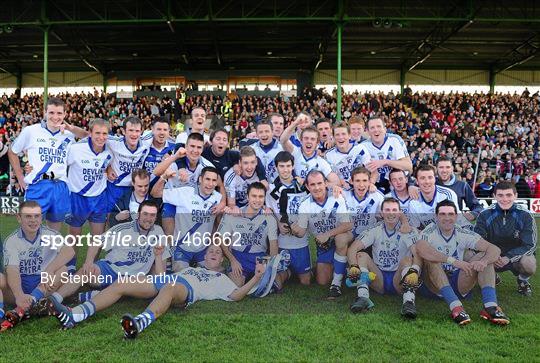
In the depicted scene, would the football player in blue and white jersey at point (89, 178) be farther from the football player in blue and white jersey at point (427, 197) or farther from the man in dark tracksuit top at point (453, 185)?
the man in dark tracksuit top at point (453, 185)

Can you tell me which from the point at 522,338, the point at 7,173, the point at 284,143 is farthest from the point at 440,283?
the point at 7,173

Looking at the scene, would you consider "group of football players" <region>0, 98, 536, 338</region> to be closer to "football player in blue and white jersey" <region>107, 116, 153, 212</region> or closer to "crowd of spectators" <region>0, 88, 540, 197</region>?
"football player in blue and white jersey" <region>107, 116, 153, 212</region>

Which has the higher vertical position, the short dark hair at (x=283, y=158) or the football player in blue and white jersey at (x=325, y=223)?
the short dark hair at (x=283, y=158)

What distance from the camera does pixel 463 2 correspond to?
20.2 metres

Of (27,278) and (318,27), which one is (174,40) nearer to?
(318,27)

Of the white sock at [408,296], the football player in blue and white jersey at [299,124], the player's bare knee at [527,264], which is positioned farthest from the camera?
the football player in blue and white jersey at [299,124]

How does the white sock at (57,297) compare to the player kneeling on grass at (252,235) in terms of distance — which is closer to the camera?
the white sock at (57,297)

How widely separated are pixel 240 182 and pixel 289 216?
32.9 inches

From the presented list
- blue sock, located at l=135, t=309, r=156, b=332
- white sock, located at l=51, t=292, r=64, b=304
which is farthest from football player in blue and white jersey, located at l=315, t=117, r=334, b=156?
white sock, located at l=51, t=292, r=64, b=304

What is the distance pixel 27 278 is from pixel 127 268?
0.91m

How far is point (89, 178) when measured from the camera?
6.15 meters

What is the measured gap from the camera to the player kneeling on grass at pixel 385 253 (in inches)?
201

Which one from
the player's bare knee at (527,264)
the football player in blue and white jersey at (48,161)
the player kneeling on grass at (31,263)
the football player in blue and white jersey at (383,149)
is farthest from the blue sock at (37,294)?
the player's bare knee at (527,264)

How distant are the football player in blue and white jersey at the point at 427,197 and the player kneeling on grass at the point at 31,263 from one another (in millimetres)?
3808
